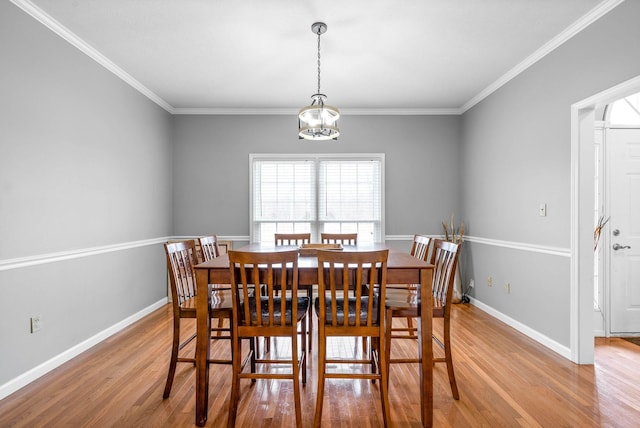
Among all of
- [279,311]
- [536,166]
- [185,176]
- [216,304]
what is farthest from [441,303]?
[185,176]

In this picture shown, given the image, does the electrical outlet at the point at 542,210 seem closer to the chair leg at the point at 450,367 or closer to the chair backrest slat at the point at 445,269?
the chair backrest slat at the point at 445,269

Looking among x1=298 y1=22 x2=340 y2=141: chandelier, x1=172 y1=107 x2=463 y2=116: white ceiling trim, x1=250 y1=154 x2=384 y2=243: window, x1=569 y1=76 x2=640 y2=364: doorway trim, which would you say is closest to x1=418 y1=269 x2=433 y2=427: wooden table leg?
x1=298 y1=22 x2=340 y2=141: chandelier

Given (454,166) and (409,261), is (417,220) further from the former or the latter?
(409,261)

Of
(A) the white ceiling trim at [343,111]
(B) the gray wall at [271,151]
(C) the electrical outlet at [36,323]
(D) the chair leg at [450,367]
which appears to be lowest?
(D) the chair leg at [450,367]

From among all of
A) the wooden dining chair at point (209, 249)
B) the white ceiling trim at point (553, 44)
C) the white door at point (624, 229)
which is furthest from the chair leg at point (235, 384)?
the white door at point (624, 229)

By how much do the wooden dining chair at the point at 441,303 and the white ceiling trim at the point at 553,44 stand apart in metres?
2.11

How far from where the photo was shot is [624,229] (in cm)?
340

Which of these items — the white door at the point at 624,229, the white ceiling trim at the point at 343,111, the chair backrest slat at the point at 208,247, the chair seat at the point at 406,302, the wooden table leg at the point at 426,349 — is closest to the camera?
the wooden table leg at the point at 426,349

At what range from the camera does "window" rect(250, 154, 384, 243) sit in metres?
5.12

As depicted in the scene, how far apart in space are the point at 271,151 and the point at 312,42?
7.10 ft

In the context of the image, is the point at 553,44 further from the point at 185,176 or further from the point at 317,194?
the point at 185,176

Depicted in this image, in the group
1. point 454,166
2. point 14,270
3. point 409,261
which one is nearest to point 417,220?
point 454,166

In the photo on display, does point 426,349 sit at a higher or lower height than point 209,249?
lower

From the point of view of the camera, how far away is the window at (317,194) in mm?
5117
